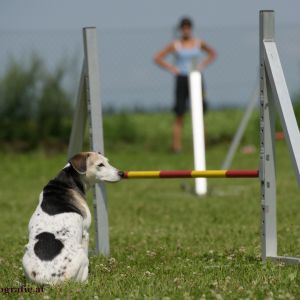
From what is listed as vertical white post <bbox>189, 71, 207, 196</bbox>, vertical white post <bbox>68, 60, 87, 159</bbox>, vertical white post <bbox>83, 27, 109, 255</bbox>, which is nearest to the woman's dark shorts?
vertical white post <bbox>189, 71, 207, 196</bbox>

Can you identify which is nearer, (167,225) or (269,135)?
(269,135)

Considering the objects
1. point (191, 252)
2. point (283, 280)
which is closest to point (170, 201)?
point (191, 252)

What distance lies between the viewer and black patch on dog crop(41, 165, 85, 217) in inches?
267

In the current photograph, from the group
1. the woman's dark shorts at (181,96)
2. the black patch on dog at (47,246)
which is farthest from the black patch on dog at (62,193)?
the woman's dark shorts at (181,96)

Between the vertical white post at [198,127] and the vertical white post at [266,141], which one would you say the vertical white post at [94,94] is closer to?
the vertical white post at [266,141]

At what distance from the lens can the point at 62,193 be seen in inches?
275

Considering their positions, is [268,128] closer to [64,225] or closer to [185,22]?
[64,225]

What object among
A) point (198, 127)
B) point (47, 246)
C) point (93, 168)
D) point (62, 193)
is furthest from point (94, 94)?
point (198, 127)

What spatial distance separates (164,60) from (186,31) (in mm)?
805

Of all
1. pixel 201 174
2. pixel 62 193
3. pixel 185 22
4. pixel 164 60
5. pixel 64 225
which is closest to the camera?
pixel 64 225

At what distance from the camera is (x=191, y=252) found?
8273 millimetres

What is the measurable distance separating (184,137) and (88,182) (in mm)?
14122

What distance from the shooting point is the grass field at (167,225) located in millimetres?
6246

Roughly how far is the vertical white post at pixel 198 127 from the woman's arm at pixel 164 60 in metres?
4.26
